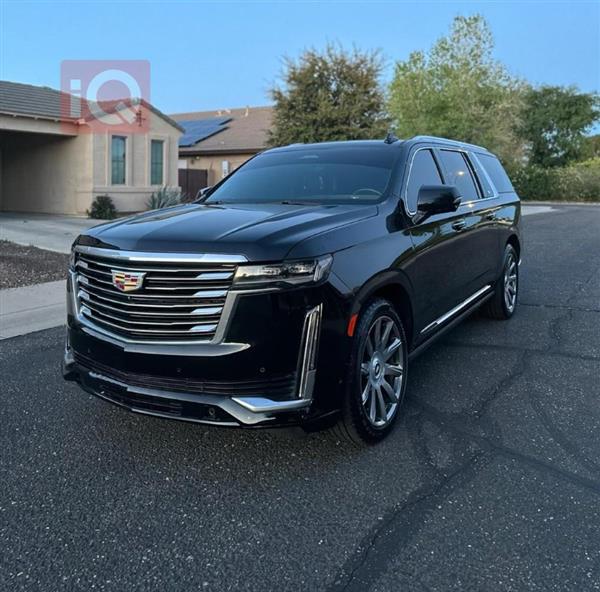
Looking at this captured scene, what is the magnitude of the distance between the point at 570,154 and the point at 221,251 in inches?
2104

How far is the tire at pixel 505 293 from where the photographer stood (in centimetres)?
646

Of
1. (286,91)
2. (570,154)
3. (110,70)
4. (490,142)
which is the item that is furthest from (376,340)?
(570,154)

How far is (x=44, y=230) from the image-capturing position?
14.8 meters

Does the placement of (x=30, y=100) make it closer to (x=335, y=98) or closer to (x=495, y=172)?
(x=335, y=98)

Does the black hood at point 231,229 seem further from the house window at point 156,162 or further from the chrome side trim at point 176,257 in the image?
the house window at point 156,162

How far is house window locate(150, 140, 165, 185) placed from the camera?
2039cm

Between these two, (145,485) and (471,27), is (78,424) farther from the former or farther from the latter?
(471,27)

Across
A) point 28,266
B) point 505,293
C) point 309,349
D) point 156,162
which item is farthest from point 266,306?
point 156,162

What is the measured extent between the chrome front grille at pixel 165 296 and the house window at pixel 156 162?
706 inches

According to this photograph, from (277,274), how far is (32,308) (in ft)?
17.3

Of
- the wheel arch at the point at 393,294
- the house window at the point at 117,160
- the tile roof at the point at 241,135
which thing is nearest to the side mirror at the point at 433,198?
the wheel arch at the point at 393,294

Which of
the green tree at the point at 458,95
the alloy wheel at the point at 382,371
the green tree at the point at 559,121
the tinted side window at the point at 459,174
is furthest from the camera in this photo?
the green tree at the point at 559,121

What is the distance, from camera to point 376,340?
141 inches

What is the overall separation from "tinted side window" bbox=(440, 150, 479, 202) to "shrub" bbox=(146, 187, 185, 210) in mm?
14577
